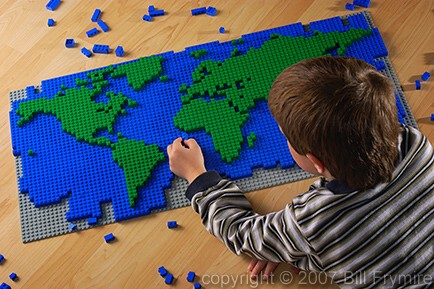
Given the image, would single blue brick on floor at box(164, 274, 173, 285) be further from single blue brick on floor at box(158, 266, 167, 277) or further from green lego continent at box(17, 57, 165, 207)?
green lego continent at box(17, 57, 165, 207)

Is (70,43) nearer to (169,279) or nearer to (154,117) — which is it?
(154,117)

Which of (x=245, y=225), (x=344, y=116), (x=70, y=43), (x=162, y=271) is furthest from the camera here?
(x=70, y=43)

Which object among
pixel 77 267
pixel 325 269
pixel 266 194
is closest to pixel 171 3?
pixel 266 194

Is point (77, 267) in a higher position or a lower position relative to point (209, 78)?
lower

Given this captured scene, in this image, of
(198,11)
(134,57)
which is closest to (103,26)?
(134,57)

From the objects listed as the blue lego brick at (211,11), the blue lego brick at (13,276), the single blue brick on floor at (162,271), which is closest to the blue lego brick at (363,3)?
the blue lego brick at (211,11)

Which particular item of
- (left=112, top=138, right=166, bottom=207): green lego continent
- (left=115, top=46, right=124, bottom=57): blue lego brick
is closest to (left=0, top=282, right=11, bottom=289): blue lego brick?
(left=112, top=138, right=166, bottom=207): green lego continent

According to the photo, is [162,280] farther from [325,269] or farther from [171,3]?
[171,3]
